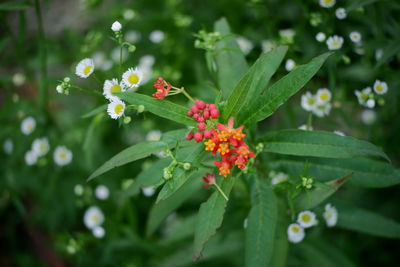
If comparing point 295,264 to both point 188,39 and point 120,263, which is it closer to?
point 120,263

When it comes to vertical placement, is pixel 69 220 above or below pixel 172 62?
below

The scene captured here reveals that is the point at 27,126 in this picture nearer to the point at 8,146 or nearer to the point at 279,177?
the point at 8,146

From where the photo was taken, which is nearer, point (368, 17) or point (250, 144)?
point (250, 144)

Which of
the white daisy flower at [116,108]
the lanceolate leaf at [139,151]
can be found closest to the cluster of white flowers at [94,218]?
the lanceolate leaf at [139,151]

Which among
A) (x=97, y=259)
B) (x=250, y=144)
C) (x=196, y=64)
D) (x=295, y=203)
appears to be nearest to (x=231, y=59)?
(x=250, y=144)

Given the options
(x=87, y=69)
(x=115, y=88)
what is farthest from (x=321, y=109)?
(x=87, y=69)

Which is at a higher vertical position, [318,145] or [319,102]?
[318,145]

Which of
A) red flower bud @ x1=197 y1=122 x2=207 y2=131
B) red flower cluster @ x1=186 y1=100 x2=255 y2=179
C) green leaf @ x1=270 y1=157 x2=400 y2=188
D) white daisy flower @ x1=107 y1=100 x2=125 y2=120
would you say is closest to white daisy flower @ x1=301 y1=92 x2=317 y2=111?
green leaf @ x1=270 y1=157 x2=400 y2=188
